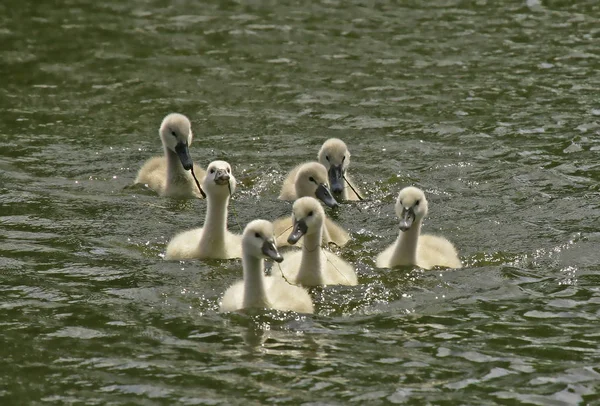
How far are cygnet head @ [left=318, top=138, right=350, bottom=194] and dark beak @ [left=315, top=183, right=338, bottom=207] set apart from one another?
0.41 meters

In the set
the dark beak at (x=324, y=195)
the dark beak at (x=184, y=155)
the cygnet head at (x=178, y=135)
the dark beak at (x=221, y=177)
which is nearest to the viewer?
the dark beak at (x=221, y=177)

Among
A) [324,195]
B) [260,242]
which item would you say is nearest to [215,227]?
[260,242]

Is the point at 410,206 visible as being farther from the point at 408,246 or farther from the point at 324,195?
the point at 324,195

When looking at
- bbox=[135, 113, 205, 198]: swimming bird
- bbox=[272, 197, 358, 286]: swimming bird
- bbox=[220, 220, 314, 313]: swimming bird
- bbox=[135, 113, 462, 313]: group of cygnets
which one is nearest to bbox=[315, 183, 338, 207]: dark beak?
bbox=[135, 113, 462, 313]: group of cygnets

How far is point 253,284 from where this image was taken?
8711 mm

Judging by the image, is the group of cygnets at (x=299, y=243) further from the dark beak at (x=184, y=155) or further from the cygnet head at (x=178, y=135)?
the cygnet head at (x=178, y=135)

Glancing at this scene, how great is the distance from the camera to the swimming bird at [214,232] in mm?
10000

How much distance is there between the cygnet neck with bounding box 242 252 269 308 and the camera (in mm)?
8703

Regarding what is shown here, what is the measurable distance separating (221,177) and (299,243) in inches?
40.0

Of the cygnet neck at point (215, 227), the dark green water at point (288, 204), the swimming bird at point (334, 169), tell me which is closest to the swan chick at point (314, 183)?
the swimming bird at point (334, 169)

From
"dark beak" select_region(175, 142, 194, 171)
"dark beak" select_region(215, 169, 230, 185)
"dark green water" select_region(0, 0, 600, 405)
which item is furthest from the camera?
"dark beak" select_region(175, 142, 194, 171)

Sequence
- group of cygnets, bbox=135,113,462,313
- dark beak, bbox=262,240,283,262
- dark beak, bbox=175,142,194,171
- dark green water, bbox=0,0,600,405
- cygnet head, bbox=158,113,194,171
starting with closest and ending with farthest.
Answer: dark green water, bbox=0,0,600,405, dark beak, bbox=262,240,283,262, group of cygnets, bbox=135,113,462,313, dark beak, bbox=175,142,194,171, cygnet head, bbox=158,113,194,171

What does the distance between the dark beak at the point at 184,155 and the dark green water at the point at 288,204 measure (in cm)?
40

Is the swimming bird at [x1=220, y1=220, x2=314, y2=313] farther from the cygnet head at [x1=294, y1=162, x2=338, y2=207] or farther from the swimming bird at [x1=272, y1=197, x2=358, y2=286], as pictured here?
the cygnet head at [x1=294, y1=162, x2=338, y2=207]
